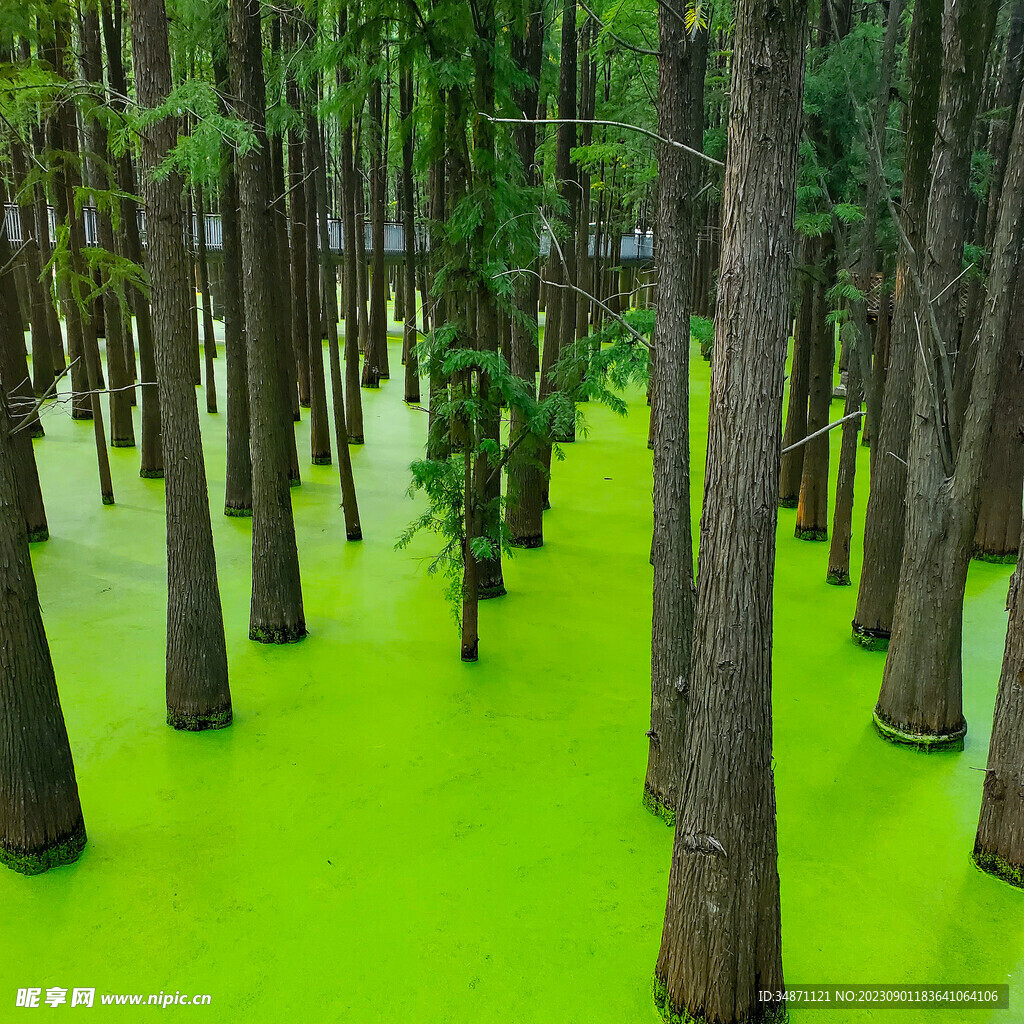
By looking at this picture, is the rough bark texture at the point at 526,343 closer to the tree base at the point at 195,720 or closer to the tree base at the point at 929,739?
the tree base at the point at 195,720

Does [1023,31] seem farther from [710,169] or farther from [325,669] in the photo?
[325,669]

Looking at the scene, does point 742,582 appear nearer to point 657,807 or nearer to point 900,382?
point 657,807

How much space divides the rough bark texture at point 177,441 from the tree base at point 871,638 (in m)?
6.72

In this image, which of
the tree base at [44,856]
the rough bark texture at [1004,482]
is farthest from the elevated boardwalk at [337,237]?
the tree base at [44,856]

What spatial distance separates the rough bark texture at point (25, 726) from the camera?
18.4 ft

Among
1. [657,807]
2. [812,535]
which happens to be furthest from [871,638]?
[657,807]

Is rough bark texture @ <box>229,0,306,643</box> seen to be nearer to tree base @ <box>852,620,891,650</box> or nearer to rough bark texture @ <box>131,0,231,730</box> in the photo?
rough bark texture @ <box>131,0,231,730</box>

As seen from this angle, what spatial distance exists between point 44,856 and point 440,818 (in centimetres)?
267

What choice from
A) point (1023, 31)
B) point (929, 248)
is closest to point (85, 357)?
point (929, 248)

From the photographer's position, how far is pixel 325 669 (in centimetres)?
881

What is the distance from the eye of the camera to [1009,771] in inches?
233

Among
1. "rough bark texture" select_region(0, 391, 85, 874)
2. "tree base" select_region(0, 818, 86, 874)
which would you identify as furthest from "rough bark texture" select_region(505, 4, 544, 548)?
"tree base" select_region(0, 818, 86, 874)

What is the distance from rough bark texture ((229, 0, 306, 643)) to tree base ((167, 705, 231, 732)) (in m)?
1.69

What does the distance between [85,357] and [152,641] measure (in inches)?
237
